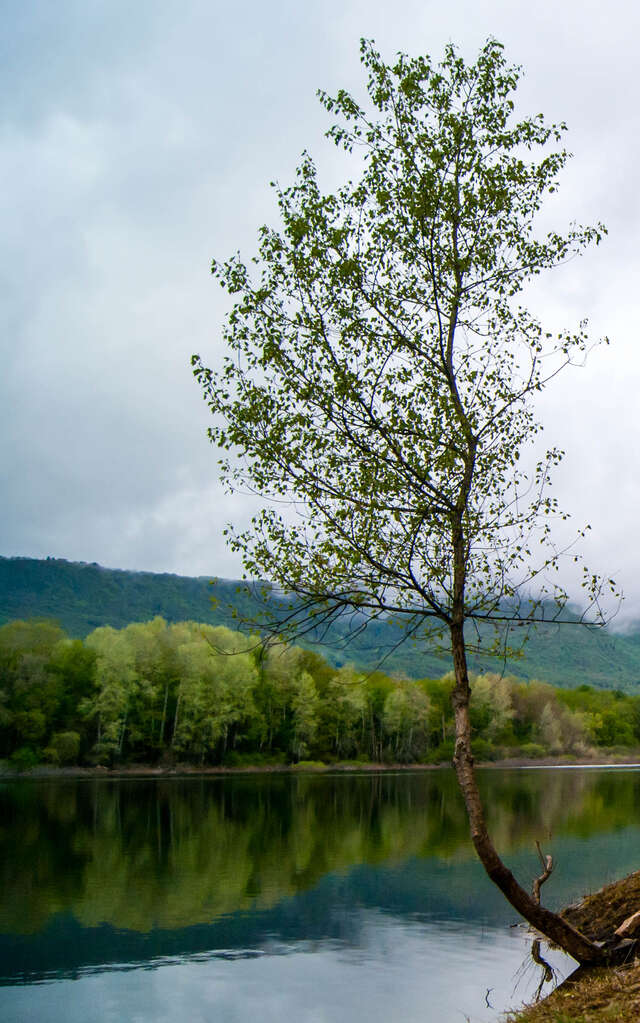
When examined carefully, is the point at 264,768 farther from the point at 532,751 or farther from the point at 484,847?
the point at 484,847

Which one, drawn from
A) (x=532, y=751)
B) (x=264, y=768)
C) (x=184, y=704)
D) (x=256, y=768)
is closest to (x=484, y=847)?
Result: (x=184, y=704)

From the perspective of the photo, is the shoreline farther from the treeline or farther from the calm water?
the calm water

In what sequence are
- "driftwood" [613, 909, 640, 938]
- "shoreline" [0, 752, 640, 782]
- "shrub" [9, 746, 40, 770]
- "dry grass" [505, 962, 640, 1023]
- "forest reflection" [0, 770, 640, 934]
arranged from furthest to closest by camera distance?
"shoreline" [0, 752, 640, 782] < "shrub" [9, 746, 40, 770] < "forest reflection" [0, 770, 640, 934] < "driftwood" [613, 909, 640, 938] < "dry grass" [505, 962, 640, 1023]

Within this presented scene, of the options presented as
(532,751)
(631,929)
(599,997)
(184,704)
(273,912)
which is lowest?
(532,751)

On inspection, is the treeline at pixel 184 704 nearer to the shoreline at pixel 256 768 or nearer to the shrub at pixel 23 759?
the shrub at pixel 23 759

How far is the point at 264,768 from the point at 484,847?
116 metres

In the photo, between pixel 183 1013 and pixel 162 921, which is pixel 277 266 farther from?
pixel 162 921

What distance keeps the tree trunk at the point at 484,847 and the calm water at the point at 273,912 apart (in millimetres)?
4457

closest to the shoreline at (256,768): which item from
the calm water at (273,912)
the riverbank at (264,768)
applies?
the riverbank at (264,768)

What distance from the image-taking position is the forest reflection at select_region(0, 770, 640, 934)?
29.8 m

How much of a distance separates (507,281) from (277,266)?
415 cm

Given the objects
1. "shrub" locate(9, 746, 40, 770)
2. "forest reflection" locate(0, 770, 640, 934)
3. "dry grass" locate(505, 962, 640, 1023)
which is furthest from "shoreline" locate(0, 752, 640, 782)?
"dry grass" locate(505, 962, 640, 1023)

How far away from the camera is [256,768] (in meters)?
125

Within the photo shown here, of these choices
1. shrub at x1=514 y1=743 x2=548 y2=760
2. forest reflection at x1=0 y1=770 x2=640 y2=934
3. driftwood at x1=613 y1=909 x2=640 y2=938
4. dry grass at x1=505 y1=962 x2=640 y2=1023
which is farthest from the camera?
shrub at x1=514 y1=743 x2=548 y2=760
